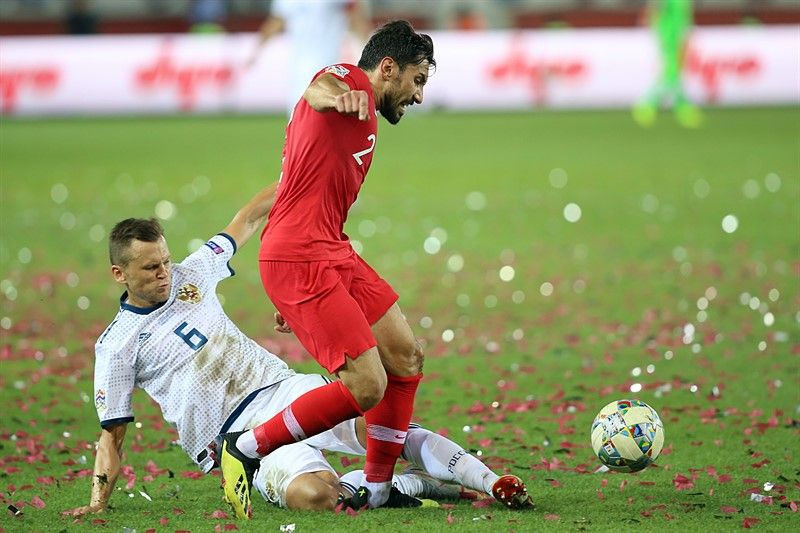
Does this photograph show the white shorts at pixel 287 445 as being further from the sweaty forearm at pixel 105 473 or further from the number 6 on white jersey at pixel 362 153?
the number 6 on white jersey at pixel 362 153

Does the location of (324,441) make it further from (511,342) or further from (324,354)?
(511,342)

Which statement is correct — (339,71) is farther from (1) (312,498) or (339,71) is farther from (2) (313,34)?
(2) (313,34)

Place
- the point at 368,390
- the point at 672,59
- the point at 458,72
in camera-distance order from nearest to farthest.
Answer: the point at 368,390, the point at 672,59, the point at 458,72

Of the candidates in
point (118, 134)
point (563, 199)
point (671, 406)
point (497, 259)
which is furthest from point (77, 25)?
point (671, 406)

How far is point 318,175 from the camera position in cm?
488

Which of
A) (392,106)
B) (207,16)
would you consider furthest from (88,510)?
(207,16)

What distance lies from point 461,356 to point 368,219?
18.9 ft

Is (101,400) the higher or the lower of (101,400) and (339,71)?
the lower

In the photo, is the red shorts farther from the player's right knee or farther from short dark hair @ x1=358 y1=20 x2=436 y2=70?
short dark hair @ x1=358 y1=20 x2=436 y2=70

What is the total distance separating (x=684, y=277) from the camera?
34.1 feet

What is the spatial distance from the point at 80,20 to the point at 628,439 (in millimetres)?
27576

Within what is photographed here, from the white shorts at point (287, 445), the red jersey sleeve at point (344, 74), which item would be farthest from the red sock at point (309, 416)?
the red jersey sleeve at point (344, 74)

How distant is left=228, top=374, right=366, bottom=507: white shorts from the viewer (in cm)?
502

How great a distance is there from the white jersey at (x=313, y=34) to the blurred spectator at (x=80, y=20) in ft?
57.8
